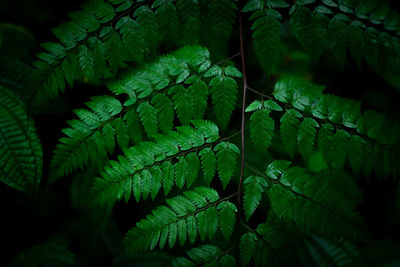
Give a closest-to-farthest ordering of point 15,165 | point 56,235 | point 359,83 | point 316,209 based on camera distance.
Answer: point 316,209 < point 15,165 < point 56,235 < point 359,83

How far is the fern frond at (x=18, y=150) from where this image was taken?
4.00 feet

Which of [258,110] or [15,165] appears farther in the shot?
[15,165]

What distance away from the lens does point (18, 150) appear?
49.4 inches

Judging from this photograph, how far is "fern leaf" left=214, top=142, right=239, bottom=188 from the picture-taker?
107cm

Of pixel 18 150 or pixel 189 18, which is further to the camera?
pixel 18 150

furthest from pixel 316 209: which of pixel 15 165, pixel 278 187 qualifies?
pixel 15 165

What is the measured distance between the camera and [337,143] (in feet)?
3.54

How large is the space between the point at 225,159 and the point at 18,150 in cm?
92

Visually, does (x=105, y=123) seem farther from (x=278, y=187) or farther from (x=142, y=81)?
(x=278, y=187)

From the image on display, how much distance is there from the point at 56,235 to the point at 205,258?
4.56 ft

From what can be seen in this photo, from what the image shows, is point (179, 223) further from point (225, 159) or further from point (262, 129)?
point (262, 129)

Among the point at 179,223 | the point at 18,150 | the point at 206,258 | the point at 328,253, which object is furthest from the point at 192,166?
the point at 328,253

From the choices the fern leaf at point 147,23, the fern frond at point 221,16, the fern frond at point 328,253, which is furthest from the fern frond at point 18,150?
the fern frond at point 328,253

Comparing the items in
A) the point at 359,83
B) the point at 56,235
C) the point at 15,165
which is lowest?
the point at 56,235
